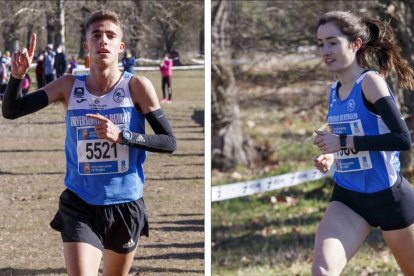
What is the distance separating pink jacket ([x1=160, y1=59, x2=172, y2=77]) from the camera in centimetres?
952

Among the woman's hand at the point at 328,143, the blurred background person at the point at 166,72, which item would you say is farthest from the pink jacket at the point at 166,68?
the woman's hand at the point at 328,143

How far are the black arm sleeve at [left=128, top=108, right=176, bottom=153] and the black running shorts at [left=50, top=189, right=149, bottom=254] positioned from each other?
28 centimetres

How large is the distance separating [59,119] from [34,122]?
0.23 metres

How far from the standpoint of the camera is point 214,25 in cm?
1194

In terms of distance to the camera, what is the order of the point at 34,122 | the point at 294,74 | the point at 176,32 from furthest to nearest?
the point at 294,74, the point at 176,32, the point at 34,122

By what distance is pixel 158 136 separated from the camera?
4117mm

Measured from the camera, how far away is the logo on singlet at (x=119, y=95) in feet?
13.5

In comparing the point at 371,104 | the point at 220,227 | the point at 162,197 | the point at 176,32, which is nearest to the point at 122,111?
the point at 371,104

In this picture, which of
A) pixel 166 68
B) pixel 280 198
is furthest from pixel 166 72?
pixel 280 198

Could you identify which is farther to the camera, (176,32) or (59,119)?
(176,32)

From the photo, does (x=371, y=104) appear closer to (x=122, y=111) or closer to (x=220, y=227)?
(x=122, y=111)

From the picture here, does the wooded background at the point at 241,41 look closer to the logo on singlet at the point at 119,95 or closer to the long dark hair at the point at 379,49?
the long dark hair at the point at 379,49

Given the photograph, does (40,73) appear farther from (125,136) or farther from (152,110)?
(125,136)

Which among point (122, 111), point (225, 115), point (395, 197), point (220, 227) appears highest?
point (122, 111)
